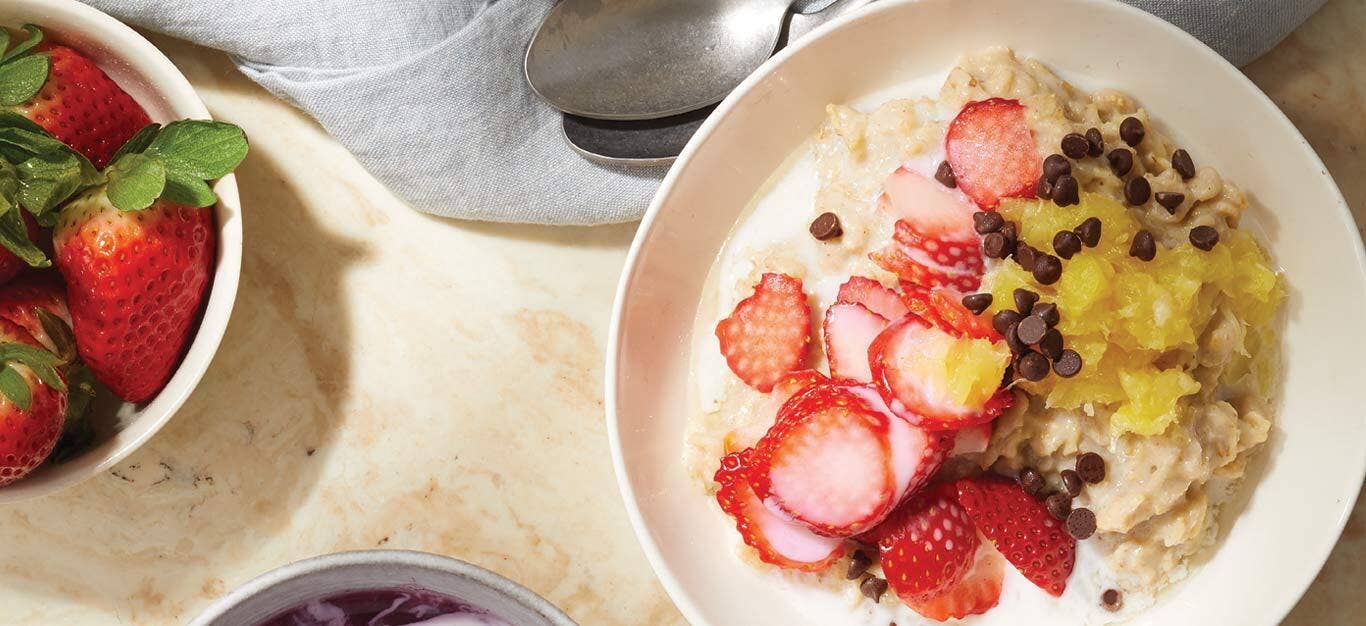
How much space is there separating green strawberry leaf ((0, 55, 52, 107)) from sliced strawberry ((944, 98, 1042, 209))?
1231 mm

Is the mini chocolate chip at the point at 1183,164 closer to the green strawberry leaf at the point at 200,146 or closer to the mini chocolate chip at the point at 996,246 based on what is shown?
the mini chocolate chip at the point at 996,246

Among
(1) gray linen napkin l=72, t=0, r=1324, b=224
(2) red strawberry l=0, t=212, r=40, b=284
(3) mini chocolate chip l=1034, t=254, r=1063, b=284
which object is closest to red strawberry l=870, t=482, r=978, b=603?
(3) mini chocolate chip l=1034, t=254, r=1063, b=284

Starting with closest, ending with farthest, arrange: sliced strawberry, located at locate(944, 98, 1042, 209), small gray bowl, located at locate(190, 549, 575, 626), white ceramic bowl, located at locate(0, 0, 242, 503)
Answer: small gray bowl, located at locate(190, 549, 575, 626) < sliced strawberry, located at locate(944, 98, 1042, 209) < white ceramic bowl, located at locate(0, 0, 242, 503)

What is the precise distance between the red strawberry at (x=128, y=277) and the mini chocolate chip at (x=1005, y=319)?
3.61 feet

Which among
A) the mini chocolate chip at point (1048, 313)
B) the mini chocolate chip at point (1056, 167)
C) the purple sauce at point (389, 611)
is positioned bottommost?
the purple sauce at point (389, 611)

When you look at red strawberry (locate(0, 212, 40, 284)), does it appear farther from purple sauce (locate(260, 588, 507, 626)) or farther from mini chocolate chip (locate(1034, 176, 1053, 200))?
mini chocolate chip (locate(1034, 176, 1053, 200))

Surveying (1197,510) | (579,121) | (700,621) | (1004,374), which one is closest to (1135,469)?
(1197,510)

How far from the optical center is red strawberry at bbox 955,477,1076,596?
162 centimetres

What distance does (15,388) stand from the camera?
1555 millimetres

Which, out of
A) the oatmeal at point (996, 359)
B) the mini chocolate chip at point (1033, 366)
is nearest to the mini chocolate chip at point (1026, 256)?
the oatmeal at point (996, 359)

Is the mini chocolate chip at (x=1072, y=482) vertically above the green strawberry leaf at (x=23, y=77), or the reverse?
the green strawberry leaf at (x=23, y=77)

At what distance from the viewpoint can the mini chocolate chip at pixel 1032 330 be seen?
4.90ft

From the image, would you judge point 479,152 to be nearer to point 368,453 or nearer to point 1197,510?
point 368,453

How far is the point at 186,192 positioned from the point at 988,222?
1.09 m
